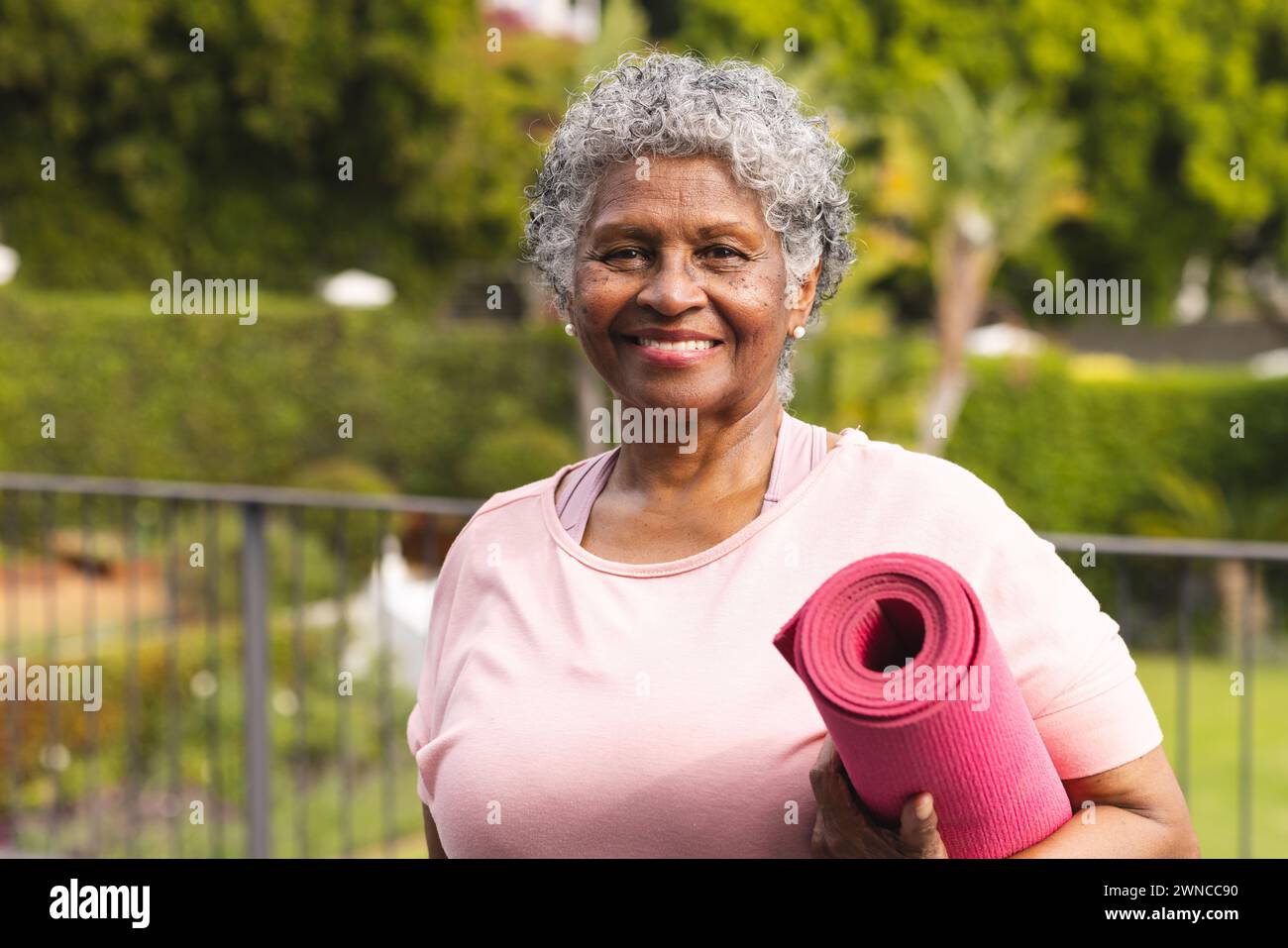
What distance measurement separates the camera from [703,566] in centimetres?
154

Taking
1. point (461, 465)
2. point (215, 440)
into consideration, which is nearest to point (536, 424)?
point (461, 465)

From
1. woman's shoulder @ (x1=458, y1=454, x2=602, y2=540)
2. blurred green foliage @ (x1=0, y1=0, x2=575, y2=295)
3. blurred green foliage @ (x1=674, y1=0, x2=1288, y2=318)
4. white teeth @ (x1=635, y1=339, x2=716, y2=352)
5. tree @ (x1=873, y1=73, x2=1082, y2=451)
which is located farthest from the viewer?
blurred green foliage @ (x1=674, y1=0, x2=1288, y2=318)

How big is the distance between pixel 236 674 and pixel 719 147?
22.0ft

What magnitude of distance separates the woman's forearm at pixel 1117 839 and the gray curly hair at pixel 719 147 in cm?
62

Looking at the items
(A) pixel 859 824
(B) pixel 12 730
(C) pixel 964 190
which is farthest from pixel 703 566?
(C) pixel 964 190

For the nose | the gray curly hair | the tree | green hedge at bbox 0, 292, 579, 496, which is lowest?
the nose

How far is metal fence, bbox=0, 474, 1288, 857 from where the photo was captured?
4.01 metres

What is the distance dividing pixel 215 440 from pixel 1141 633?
1034 cm

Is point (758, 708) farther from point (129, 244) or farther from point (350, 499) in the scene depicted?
point (129, 244)

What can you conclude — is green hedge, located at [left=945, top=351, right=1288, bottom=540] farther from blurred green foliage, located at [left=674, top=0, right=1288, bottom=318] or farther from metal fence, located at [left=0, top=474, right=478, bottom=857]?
metal fence, located at [left=0, top=474, right=478, bottom=857]

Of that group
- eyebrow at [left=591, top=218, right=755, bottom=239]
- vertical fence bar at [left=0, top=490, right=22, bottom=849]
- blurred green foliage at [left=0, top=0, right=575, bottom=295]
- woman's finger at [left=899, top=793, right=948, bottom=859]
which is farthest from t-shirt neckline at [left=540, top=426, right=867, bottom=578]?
blurred green foliage at [left=0, top=0, right=575, bottom=295]

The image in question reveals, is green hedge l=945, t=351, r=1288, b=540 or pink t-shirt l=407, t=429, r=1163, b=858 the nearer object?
pink t-shirt l=407, t=429, r=1163, b=858

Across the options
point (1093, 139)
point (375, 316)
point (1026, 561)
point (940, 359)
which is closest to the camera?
point (1026, 561)
